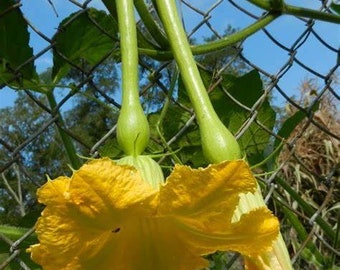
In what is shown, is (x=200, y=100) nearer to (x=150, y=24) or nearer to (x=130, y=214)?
(x=130, y=214)

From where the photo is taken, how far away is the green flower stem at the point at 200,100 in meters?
0.49

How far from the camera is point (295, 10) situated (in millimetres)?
1009

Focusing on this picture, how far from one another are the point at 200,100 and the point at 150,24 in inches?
13.8

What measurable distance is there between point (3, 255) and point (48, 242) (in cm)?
46

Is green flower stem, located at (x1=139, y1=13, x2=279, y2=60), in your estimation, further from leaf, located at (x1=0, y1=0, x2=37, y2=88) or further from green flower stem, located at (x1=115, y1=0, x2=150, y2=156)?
green flower stem, located at (x1=115, y1=0, x2=150, y2=156)

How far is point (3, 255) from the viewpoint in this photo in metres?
0.87

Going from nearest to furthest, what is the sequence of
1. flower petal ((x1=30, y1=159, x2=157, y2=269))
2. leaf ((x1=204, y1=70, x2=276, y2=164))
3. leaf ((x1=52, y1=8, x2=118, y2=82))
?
flower petal ((x1=30, y1=159, x2=157, y2=269)) < leaf ((x1=52, y1=8, x2=118, y2=82)) < leaf ((x1=204, y1=70, x2=276, y2=164))

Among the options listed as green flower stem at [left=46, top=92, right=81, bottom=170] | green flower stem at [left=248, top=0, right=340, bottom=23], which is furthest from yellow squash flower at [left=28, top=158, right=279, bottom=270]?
green flower stem at [left=248, top=0, right=340, bottom=23]

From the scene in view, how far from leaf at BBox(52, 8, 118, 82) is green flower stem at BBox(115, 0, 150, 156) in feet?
1.20

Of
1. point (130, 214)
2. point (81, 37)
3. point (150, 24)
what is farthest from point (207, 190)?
point (81, 37)

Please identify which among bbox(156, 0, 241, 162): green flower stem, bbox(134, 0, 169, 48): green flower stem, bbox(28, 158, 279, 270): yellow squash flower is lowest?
bbox(28, 158, 279, 270): yellow squash flower

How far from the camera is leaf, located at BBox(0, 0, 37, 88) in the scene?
0.89 metres

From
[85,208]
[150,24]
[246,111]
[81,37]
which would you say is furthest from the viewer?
[246,111]

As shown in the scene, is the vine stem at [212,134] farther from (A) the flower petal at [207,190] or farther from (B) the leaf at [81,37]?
(B) the leaf at [81,37]
